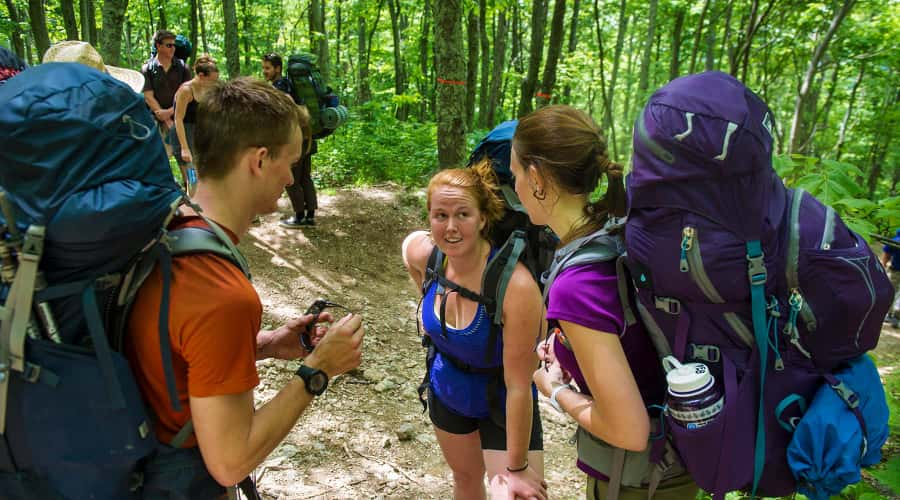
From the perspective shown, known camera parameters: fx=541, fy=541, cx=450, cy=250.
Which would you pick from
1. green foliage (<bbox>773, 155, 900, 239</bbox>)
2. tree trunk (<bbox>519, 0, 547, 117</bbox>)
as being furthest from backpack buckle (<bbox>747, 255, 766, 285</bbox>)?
tree trunk (<bbox>519, 0, 547, 117</bbox>)

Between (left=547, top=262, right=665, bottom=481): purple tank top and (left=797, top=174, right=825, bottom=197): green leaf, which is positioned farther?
(left=797, top=174, right=825, bottom=197): green leaf

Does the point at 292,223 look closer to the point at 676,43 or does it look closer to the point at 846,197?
the point at 846,197

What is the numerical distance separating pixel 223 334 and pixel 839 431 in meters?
1.66

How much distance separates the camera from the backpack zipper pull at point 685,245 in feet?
4.83

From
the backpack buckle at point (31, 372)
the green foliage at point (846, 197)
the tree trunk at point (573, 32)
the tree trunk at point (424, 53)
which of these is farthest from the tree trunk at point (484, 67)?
the backpack buckle at point (31, 372)

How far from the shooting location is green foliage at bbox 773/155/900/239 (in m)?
3.01

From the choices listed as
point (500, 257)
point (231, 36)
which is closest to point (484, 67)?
point (231, 36)

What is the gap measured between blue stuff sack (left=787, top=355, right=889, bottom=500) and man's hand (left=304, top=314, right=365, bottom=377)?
1.33 meters

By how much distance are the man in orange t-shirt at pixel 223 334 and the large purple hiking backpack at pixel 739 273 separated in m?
1.02

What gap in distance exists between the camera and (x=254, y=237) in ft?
24.1

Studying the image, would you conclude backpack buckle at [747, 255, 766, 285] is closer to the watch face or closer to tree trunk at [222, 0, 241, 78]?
the watch face

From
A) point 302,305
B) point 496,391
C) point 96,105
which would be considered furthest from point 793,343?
point 302,305

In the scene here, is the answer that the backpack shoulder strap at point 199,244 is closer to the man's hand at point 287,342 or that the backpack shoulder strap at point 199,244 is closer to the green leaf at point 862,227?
the man's hand at point 287,342

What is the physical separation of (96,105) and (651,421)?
181cm
